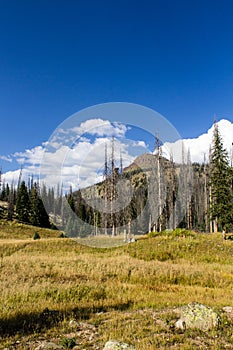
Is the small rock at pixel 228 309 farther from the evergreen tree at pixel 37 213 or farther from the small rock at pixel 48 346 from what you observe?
the evergreen tree at pixel 37 213

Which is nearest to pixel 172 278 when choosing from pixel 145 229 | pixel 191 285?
pixel 191 285

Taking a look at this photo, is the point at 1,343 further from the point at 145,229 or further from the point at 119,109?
the point at 145,229

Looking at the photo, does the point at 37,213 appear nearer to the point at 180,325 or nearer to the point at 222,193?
the point at 222,193

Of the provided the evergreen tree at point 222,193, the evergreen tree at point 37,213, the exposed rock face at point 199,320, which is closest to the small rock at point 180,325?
the exposed rock face at point 199,320

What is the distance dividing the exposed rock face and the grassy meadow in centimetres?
29

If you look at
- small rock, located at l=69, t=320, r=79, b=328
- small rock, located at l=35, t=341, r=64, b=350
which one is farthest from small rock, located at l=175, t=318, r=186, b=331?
small rock, located at l=35, t=341, r=64, b=350

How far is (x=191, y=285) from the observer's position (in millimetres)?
15773

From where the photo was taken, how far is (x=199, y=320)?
8.08 meters

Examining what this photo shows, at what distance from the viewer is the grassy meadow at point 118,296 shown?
7.43 m

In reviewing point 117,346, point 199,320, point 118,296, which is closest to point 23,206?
point 118,296

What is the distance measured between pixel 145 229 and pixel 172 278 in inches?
2845

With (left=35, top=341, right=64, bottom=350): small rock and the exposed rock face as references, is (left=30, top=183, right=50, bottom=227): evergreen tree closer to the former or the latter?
the exposed rock face

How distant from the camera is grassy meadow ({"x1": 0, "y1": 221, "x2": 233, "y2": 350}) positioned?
7.43 m

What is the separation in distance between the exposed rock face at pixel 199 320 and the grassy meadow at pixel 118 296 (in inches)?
11.2
